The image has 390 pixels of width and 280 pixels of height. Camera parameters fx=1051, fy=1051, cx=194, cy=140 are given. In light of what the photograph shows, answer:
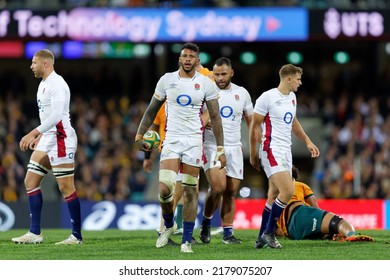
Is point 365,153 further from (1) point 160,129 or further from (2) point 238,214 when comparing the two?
(1) point 160,129

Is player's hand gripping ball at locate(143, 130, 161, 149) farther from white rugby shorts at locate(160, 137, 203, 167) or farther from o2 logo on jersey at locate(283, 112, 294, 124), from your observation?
o2 logo on jersey at locate(283, 112, 294, 124)

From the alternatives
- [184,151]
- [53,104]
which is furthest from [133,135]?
[184,151]

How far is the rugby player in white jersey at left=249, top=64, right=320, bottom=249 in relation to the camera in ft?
40.3

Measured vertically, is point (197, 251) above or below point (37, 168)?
below

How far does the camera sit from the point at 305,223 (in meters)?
13.5

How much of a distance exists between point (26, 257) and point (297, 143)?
58.7ft

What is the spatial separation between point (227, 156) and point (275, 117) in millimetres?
1285

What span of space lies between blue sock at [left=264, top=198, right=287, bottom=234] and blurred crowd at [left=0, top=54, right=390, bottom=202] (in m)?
12.8

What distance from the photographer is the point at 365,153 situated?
2630cm

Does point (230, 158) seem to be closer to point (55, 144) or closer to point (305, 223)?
point (305, 223)

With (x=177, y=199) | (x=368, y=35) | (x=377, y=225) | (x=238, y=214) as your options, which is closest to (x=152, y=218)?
(x=238, y=214)

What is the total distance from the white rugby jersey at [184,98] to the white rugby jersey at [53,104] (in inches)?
58.0

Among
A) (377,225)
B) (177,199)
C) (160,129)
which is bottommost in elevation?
(377,225)

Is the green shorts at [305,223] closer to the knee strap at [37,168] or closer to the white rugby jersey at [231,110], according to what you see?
the white rugby jersey at [231,110]
